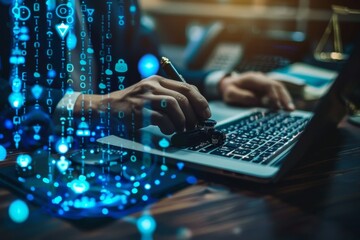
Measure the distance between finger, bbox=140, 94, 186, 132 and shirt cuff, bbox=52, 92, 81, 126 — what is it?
3.9 inches

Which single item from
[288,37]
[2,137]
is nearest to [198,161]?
[2,137]

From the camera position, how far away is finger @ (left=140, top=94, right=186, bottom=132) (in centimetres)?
62

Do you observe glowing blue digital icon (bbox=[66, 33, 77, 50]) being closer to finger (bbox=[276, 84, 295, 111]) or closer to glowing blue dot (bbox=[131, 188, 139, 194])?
glowing blue dot (bbox=[131, 188, 139, 194])

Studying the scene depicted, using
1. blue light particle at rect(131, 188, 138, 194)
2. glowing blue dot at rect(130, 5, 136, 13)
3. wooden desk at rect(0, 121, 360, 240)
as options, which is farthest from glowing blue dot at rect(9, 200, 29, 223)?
glowing blue dot at rect(130, 5, 136, 13)

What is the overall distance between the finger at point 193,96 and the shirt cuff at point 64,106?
0.13 m

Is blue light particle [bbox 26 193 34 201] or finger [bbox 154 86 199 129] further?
finger [bbox 154 86 199 129]

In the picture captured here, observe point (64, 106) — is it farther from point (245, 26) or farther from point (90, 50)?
point (245, 26)

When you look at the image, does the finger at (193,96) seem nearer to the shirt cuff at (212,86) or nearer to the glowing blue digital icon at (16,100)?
the glowing blue digital icon at (16,100)

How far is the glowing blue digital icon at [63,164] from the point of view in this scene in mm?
566

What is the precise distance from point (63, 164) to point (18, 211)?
11 cm

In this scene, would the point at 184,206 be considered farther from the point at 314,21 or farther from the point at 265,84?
the point at 314,21

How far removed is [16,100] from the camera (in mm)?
671

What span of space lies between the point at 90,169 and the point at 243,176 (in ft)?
0.65

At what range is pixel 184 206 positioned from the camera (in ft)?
1.62
